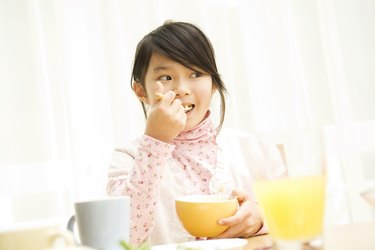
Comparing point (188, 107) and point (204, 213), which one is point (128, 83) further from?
point (204, 213)

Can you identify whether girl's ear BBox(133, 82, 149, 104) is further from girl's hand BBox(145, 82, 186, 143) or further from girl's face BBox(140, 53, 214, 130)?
girl's hand BBox(145, 82, 186, 143)

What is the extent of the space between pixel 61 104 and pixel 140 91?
0.70 m

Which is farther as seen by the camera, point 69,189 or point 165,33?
point 69,189

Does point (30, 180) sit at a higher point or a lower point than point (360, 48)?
lower

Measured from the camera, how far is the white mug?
0.57 m

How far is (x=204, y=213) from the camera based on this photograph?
0.78 m

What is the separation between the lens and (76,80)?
1930mm

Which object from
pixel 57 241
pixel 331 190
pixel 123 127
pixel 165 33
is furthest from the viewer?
pixel 123 127

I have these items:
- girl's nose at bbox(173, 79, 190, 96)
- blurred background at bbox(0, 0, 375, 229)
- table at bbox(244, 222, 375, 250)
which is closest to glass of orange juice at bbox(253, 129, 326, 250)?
table at bbox(244, 222, 375, 250)

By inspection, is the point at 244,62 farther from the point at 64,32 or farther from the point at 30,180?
the point at 30,180

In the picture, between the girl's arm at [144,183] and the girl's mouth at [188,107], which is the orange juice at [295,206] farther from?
the girl's mouth at [188,107]

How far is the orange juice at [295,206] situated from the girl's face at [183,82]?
2.42 ft

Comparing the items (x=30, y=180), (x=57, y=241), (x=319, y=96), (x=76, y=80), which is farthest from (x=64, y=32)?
(x=57, y=241)

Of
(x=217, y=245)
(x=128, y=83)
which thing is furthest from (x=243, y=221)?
(x=128, y=83)
